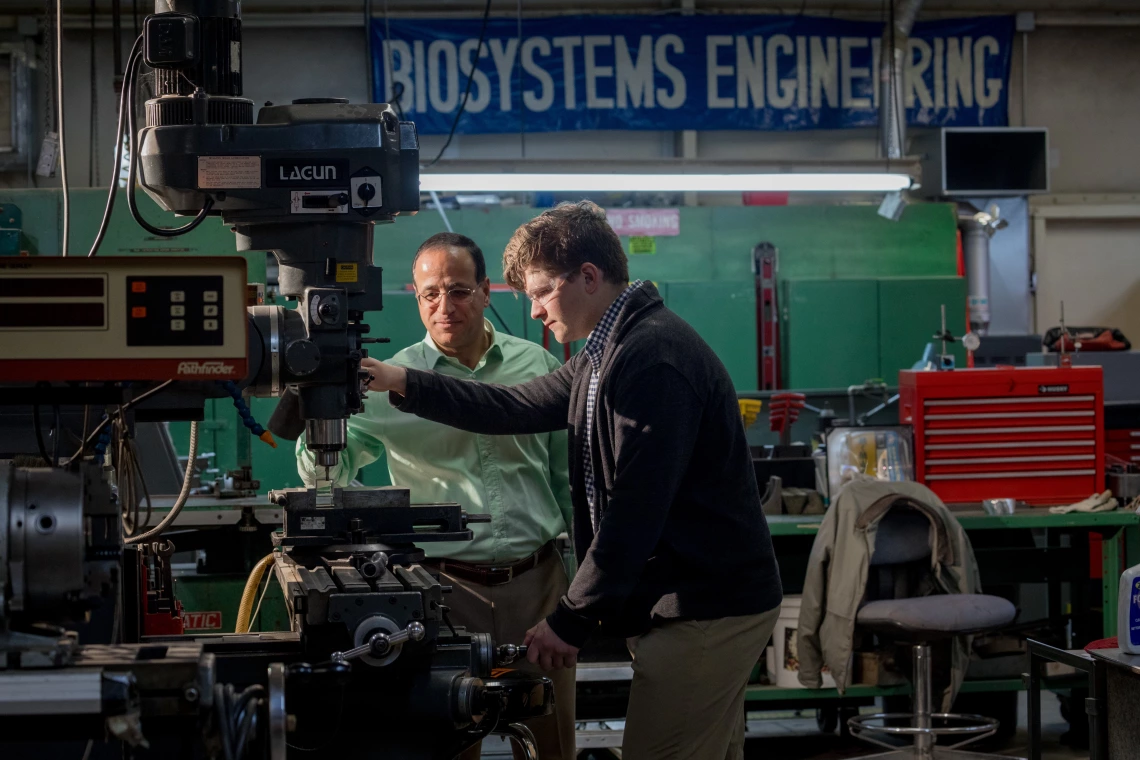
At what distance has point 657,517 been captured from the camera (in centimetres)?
161

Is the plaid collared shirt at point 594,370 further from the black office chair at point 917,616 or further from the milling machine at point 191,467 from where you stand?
the black office chair at point 917,616

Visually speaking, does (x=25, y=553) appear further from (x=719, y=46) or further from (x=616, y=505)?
(x=719, y=46)

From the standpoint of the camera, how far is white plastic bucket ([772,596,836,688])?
347cm

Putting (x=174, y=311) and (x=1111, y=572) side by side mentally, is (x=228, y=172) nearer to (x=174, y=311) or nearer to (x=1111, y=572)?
(x=174, y=311)

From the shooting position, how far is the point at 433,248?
2.26 meters

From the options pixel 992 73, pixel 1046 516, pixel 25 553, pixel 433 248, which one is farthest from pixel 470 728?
pixel 992 73

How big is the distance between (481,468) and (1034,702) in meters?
1.34

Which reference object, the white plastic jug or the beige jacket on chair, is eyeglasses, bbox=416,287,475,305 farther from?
the beige jacket on chair

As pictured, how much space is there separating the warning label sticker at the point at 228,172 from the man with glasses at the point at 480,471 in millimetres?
663

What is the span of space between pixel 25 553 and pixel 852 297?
464 centimetres

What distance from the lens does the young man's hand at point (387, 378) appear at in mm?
1907

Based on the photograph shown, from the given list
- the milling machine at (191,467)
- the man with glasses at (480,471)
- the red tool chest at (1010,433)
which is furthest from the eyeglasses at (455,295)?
the red tool chest at (1010,433)

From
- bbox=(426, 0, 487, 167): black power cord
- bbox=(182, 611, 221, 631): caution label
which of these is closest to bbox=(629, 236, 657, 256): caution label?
bbox=(426, 0, 487, 167): black power cord

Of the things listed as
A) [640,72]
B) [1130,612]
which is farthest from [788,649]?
[640,72]
